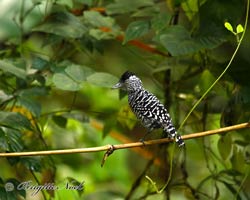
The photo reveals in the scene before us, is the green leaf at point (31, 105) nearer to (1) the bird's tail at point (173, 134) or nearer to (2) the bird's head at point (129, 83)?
(2) the bird's head at point (129, 83)

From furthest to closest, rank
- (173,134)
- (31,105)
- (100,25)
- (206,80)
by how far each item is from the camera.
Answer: (100,25)
(206,80)
(31,105)
(173,134)

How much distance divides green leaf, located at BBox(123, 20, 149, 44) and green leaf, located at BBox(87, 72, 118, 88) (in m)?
0.12

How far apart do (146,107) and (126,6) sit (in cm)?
49

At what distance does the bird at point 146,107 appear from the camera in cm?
168

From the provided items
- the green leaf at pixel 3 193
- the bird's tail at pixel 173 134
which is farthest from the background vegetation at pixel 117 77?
the bird's tail at pixel 173 134

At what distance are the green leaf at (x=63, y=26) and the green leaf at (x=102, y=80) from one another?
196mm

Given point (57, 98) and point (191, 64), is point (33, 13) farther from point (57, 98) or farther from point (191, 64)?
point (191, 64)

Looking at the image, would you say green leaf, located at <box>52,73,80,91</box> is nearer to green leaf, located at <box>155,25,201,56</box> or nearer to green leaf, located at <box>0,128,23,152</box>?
green leaf, located at <box>0,128,23,152</box>

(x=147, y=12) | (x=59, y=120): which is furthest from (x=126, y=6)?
(x=59, y=120)

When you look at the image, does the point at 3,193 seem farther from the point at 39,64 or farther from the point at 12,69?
the point at 39,64

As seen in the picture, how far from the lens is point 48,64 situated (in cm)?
200

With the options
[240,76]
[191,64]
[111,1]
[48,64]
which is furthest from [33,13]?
[240,76]

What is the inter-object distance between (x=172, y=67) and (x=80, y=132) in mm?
620

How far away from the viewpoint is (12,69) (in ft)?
6.01
